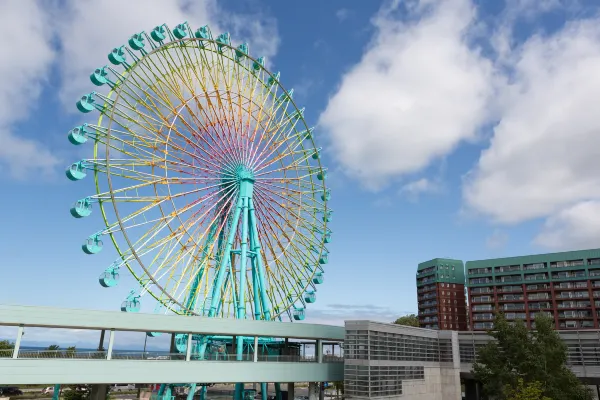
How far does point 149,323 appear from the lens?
2983 cm

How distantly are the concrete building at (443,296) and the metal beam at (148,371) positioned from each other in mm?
71456

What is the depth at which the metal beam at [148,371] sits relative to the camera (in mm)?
24969

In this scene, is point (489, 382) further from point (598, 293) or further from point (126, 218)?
point (598, 293)

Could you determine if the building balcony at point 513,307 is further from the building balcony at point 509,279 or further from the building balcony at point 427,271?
the building balcony at point 427,271

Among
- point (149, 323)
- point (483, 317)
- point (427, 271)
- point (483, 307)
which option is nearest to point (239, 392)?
point (149, 323)

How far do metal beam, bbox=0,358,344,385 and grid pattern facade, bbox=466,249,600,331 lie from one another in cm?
5776

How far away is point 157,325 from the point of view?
98.7ft

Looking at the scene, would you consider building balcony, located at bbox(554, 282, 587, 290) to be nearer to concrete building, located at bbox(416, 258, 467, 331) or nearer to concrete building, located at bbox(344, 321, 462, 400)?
concrete building, located at bbox(416, 258, 467, 331)

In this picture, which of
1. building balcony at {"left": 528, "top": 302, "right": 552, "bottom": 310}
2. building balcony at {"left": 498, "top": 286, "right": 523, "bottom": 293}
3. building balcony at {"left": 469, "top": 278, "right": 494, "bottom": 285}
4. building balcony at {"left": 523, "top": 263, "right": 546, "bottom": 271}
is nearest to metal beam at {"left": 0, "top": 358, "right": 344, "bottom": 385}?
building balcony at {"left": 528, "top": 302, "right": 552, "bottom": 310}

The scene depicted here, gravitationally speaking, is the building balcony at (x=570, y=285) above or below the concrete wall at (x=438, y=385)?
above

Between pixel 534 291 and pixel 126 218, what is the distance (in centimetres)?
8044

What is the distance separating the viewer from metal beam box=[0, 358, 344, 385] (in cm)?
2497

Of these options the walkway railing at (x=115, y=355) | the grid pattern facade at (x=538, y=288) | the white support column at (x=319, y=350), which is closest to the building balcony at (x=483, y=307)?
the grid pattern facade at (x=538, y=288)

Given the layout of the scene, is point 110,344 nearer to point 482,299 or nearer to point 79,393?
point 79,393
